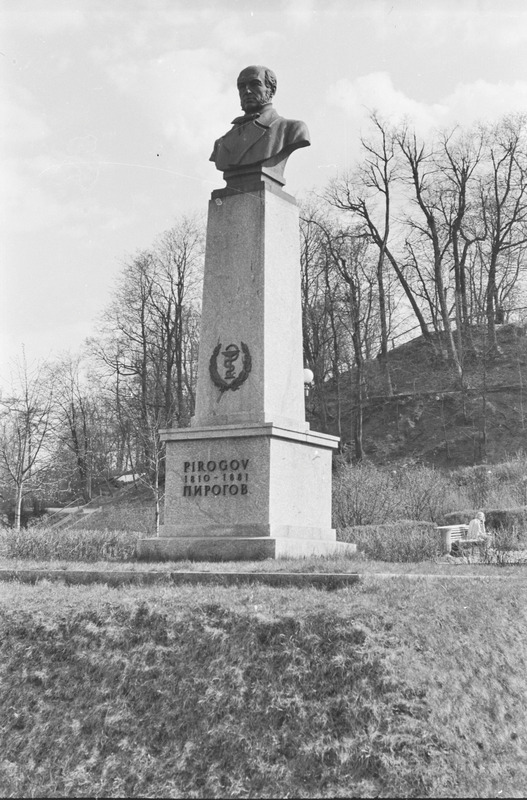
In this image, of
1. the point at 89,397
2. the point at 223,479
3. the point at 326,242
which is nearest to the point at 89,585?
the point at 223,479

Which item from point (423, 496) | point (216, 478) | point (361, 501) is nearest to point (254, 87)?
point (216, 478)

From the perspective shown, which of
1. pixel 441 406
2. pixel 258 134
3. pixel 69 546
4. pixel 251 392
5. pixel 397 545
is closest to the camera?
pixel 251 392

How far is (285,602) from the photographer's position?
607cm

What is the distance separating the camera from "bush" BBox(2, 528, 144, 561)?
11.1m

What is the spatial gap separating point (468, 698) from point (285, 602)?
1504 millimetres

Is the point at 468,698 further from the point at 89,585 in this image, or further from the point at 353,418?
the point at 353,418

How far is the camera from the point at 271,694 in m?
5.17

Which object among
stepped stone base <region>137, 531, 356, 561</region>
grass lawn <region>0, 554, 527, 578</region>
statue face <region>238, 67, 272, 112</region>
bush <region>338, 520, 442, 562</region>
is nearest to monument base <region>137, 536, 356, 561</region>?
stepped stone base <region>137, 531, 356, 561</region>

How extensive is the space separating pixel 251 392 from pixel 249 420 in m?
0.37

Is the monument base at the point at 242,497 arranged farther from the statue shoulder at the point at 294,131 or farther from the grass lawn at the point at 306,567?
the statue shoulder at the point at 294,131

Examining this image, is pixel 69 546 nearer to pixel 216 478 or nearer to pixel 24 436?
pixel 216 478

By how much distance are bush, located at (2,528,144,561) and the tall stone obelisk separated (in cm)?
146

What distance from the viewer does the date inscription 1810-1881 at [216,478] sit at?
9.47 metres

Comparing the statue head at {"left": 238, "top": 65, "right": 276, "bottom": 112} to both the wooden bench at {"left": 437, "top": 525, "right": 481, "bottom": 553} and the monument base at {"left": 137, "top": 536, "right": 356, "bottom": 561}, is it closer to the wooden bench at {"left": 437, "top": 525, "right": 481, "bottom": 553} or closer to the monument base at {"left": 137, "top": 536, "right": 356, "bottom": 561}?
the monument base at {"left": 137, "top": 536, "right": 356, "bottom": 561}
